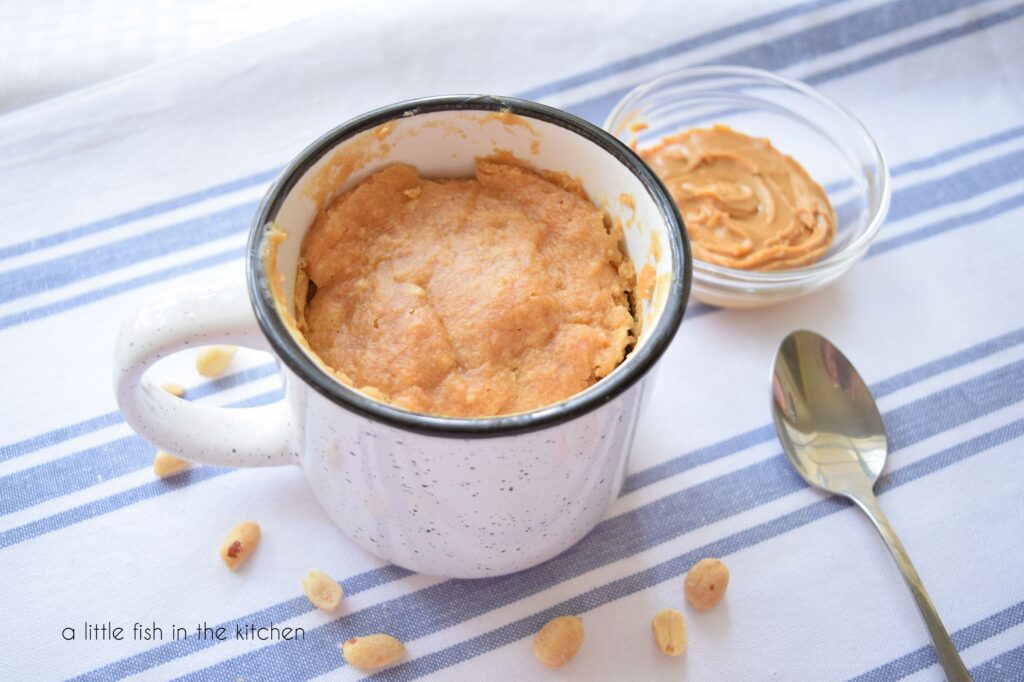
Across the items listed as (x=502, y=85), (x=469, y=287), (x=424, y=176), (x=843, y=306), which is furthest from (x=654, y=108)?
(x=469, y=287)

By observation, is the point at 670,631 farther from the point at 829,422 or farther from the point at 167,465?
the point at 167,465

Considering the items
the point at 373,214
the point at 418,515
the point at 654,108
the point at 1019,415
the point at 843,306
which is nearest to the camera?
the point at 418,515

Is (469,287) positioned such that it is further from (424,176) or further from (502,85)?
(502,85)

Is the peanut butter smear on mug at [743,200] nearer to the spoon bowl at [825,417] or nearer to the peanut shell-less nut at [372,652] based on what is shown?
the spoon bowl at [825,417]

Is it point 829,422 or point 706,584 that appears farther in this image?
point 829,422

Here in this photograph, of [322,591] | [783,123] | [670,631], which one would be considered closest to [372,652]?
[322,591]

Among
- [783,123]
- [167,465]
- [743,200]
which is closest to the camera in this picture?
[167,465]
